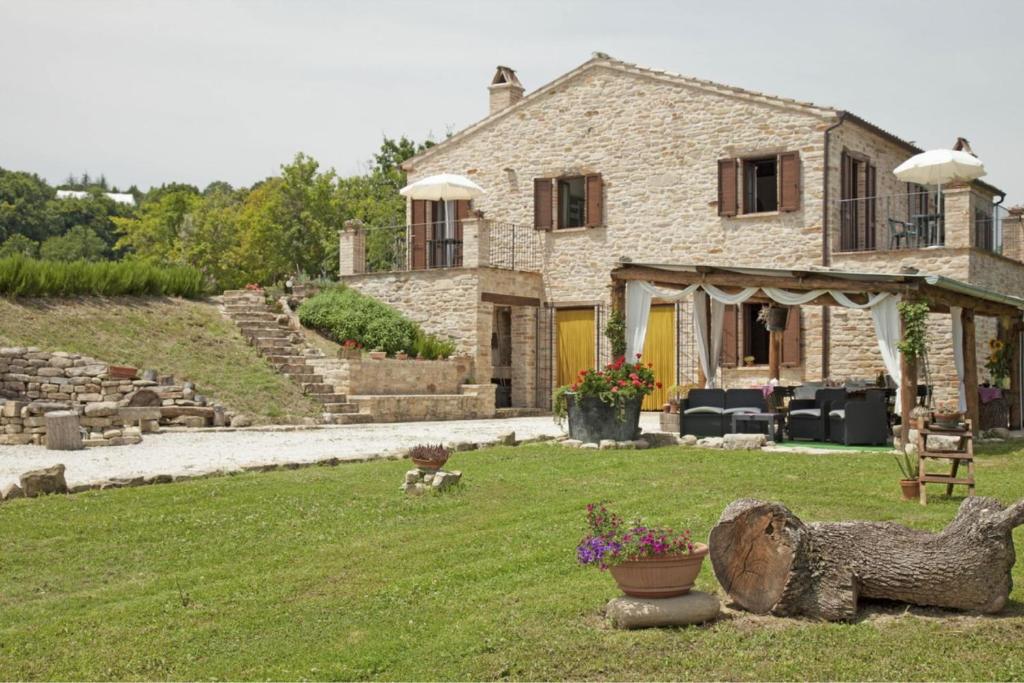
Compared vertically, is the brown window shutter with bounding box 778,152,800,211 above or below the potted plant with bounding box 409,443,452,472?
above

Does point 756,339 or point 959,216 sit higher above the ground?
point 959,216

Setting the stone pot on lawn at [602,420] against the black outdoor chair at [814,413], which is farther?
the black outdoor chair at [814,413]

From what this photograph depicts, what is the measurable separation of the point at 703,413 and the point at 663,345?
288 inches

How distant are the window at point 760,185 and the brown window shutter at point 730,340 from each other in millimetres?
2068

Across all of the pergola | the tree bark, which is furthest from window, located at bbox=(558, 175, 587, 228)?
the tree bark

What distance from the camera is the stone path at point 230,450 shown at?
11734mm

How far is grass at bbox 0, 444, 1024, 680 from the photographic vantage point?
5.02m

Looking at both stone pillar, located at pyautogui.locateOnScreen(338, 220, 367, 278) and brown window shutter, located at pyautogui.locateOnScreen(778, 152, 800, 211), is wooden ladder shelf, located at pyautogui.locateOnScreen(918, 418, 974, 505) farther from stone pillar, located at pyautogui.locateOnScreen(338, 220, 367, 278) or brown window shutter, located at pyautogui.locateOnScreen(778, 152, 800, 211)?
stone pillar, located at pyautogui.locateOnScreen(338, 220, 367, 278)

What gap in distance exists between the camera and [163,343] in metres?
19.7

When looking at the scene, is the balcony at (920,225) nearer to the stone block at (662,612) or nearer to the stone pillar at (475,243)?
the stone pillar at (475,243)

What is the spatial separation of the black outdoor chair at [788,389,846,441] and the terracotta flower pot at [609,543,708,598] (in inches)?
396

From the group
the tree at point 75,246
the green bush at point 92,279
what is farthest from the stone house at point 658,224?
the tree at point 75,246

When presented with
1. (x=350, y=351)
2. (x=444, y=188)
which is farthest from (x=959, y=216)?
(x=350, y=351)

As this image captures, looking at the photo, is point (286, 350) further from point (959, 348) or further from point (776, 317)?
point (959, 348)
